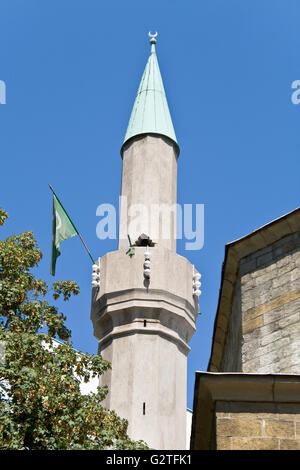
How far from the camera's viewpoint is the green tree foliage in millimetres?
11883

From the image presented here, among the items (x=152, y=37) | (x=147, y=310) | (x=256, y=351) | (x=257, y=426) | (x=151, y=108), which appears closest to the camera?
(x=257, y=426)

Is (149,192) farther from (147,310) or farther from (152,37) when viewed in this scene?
(152,37)

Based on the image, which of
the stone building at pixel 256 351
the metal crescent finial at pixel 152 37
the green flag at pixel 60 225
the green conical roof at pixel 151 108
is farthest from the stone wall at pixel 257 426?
the metal crescent finial at pixel 152 37

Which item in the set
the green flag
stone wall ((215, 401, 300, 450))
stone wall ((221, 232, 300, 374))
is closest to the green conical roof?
the green flag

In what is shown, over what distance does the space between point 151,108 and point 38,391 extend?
1200 centimetres

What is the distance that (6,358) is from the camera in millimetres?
12164

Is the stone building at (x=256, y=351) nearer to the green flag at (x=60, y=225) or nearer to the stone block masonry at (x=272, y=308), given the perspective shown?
the stone block masonry at (x=272, y=308)

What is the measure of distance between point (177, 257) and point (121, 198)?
2.08 m

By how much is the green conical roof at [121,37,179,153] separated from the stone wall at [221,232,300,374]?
35.3 ft

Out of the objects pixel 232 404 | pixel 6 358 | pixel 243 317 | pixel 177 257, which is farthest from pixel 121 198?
pixel 232 404

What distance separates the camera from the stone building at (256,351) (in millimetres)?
7797

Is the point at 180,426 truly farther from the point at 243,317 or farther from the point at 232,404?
the point at 232,404

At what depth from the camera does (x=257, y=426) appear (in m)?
7.78

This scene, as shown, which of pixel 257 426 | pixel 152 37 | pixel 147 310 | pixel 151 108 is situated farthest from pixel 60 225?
pixel 257 426
